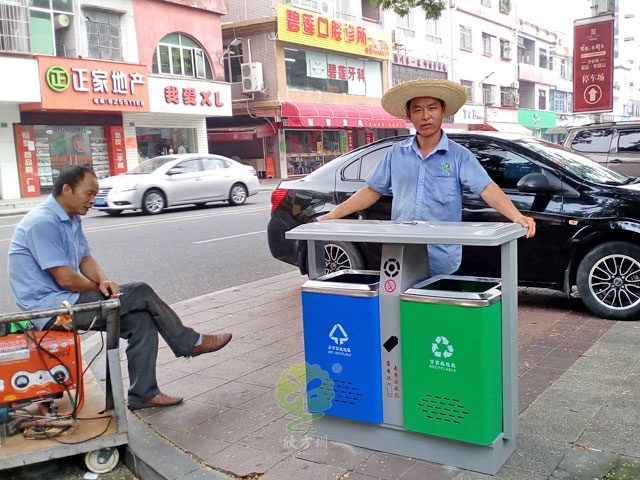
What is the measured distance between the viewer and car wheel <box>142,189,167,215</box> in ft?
50.7

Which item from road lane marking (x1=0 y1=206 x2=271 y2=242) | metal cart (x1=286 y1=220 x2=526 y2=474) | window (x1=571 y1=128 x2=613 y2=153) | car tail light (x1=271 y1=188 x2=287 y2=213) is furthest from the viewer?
road lane marking (x1=0 y1=206 x2=271 y2=242)

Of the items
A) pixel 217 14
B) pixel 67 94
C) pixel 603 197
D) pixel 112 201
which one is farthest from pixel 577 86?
pixel 217 14

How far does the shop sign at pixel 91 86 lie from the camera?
20.6 metres

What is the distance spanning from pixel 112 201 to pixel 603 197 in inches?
488

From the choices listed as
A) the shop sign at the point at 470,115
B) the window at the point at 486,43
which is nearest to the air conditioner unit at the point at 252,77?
the shop sign at the point at 470,115

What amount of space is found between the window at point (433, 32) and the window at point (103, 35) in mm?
21259

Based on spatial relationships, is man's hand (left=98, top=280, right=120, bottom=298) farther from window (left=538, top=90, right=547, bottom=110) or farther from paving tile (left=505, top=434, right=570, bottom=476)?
window (left=538, top=90, right=547, bottom=110)

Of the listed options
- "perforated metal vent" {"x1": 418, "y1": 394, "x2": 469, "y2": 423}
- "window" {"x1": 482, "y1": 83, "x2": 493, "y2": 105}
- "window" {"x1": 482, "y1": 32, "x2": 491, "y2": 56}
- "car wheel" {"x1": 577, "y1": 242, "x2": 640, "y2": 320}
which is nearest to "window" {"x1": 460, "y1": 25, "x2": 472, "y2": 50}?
"window" {"x1": 482, "y1": 32, "x2": 491, "y2": 56}

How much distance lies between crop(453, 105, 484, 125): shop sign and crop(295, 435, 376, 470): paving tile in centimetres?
3814

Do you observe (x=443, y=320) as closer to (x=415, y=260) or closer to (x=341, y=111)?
(x=415, y=260)

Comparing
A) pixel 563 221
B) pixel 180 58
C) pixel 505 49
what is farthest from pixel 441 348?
pixel 505 49

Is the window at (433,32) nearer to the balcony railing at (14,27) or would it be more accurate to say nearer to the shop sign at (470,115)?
the shop sign at (470,115)

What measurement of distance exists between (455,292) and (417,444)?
0.77 metres

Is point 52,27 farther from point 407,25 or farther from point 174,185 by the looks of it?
point 407,25
